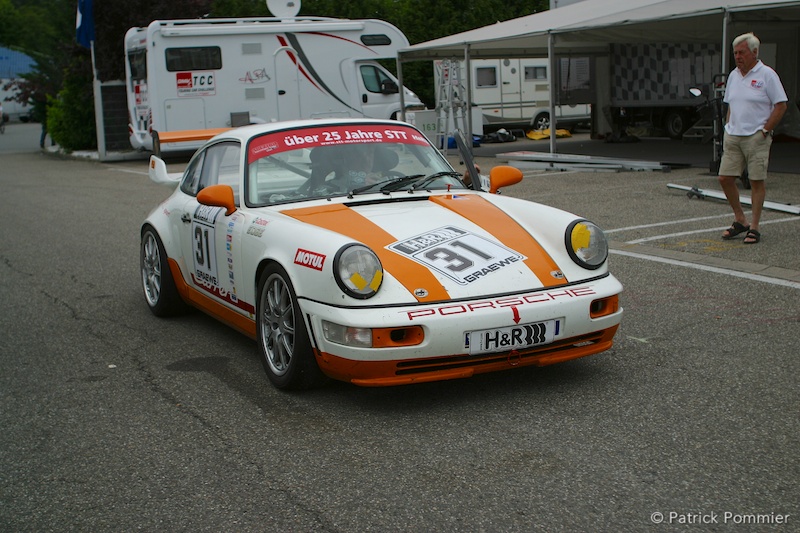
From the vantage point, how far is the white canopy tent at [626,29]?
14.2 meters

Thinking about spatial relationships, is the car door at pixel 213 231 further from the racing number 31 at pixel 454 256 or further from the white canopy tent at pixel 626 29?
the white canopy tent at pixel 626 29

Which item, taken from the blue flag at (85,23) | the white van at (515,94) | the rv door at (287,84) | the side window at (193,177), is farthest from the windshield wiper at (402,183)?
the blue flag at (85,23)

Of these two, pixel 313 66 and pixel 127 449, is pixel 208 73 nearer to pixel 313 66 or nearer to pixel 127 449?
pixel 313 66

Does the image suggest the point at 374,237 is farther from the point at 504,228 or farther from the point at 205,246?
the point at 205,246

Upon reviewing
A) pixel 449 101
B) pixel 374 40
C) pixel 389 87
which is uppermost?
pixel 374 40

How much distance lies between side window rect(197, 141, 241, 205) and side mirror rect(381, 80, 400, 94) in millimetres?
17323

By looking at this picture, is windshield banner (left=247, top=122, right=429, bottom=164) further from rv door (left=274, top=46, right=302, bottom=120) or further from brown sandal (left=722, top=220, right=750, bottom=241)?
rv door (left=274, top=46, right=302, bottom=120)

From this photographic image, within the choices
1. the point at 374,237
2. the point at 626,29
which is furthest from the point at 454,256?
the point at 626,29

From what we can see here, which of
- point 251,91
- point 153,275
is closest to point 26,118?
point 251,91

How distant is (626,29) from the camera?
18141mm

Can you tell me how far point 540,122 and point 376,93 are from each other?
6.36m

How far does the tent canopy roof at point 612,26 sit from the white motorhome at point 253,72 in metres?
2.86

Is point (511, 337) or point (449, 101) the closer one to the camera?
point (511, 337)

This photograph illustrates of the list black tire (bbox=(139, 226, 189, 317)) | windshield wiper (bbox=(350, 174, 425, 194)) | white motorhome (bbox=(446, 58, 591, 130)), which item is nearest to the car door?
black tire (bbox=(139, 226, 189, 317))
